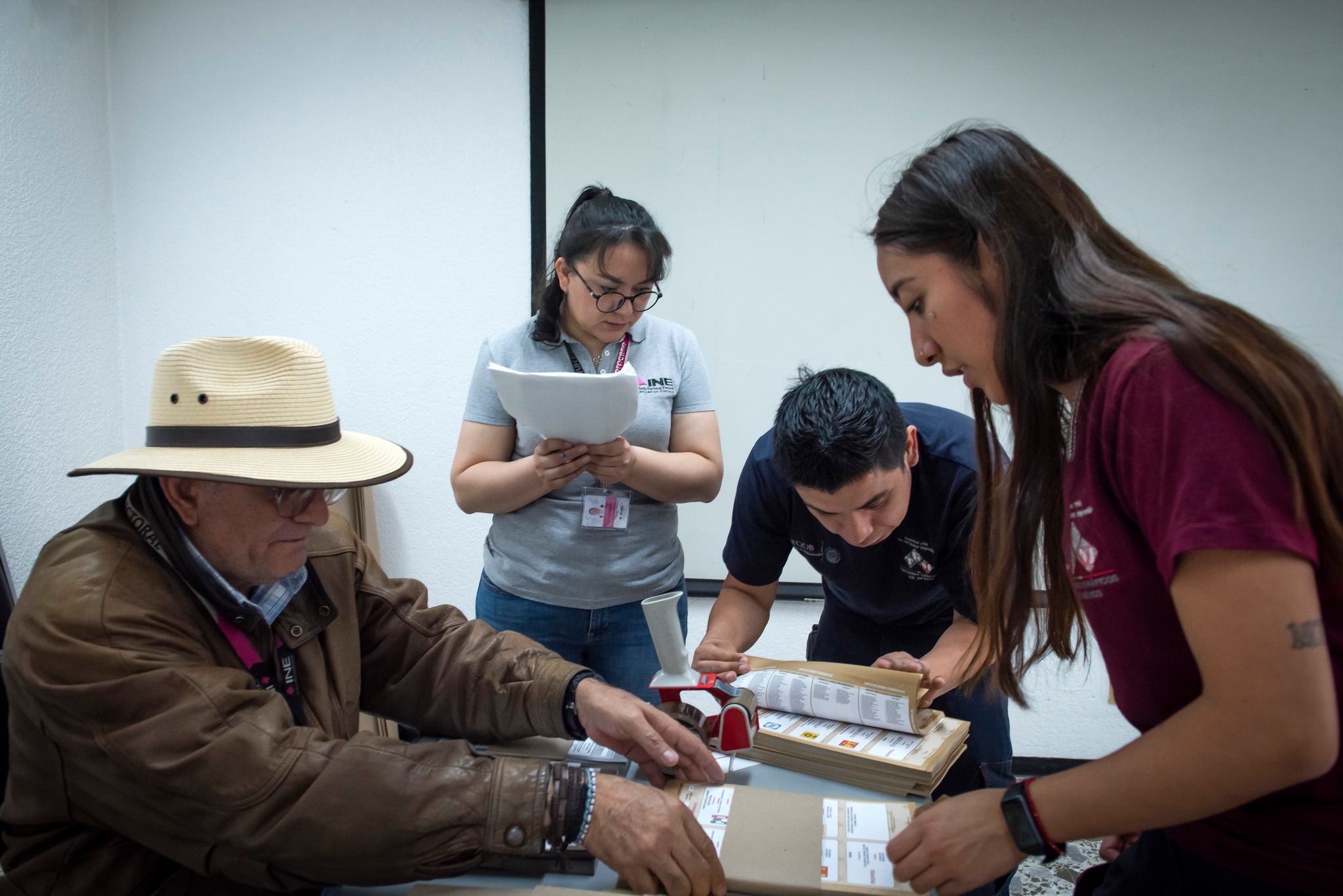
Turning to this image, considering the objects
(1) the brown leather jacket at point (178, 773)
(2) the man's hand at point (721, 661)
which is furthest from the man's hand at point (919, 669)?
(1) the brown leather jacket at point (178, 773)

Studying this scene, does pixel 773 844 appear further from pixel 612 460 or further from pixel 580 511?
pixel 580 511

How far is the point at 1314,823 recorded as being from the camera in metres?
0.76

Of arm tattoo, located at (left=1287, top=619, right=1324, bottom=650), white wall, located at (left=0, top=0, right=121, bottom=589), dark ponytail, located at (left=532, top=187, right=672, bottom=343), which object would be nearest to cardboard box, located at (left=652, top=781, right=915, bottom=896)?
arm tattoo, located at (left=1287, top=619, right=1324, bottom=650)

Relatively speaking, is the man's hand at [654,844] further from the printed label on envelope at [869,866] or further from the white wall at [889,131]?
the white wall at [889,131]

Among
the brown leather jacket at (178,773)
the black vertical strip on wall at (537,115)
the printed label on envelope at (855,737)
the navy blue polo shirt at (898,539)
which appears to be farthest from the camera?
the black vertical strip on wall at (537,115)

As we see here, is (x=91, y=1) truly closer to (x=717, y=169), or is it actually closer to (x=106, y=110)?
(x=106, y=110)

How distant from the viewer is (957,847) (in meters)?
0.90

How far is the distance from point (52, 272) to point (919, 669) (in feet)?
8.99

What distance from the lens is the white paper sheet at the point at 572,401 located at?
147 cm

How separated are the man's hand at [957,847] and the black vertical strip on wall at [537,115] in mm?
2082

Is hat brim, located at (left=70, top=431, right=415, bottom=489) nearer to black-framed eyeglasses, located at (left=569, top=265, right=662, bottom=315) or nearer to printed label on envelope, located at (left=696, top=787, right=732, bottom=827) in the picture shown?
printed label on envelope, located at (left=696, top=787, right=732, bottom=827)

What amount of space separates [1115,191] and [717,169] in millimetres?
1277

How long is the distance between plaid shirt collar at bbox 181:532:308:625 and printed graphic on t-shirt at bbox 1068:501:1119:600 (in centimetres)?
102

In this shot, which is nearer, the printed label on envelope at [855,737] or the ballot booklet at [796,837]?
the ballot booklet at [796,837]
